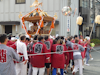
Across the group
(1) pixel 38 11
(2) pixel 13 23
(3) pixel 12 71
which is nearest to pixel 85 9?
(2) pixel 13 23

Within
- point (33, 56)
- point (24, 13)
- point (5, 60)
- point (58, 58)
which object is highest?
point (24, 13)

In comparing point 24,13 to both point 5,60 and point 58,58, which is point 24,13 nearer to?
point 58,58

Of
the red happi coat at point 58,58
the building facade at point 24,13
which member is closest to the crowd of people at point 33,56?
the red happi coat at point 58,58

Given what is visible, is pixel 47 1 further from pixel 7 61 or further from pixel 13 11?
pixel 7 61

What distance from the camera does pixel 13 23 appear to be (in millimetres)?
20344

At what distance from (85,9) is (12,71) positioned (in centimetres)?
2024

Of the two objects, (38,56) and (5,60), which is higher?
(5,60)

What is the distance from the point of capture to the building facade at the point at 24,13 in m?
19.7

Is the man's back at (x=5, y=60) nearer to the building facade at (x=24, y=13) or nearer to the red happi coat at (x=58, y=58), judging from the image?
the red happi coat at (x=58, y=58)

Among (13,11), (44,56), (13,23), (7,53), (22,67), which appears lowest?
(22,67)

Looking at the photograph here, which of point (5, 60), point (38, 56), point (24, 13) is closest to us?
point (5, 60)

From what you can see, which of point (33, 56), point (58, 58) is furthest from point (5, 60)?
point (58, 58)

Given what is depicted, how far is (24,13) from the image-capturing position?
20.9m

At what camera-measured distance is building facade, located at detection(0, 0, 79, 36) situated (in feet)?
64.7
